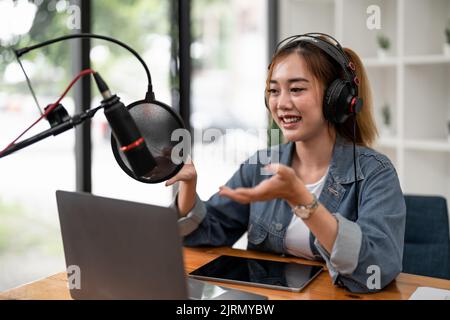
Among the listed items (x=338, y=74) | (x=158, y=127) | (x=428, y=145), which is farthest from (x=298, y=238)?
(x=428, y=145)

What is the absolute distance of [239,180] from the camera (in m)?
1.72

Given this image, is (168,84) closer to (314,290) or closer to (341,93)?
(341,93)

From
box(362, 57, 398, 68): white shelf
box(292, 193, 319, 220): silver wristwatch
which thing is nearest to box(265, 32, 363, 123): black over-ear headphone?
box(292, 193, 319, 220): silver wristwatch

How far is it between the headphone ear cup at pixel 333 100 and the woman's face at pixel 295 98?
4 centimetres

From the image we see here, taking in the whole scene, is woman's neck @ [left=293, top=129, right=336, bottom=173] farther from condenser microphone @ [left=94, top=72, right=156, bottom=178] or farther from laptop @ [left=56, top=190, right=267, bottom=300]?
condenser microphone @ [left=94, top=72, right=156, bottom=178]

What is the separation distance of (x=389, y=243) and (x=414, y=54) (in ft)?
5.72

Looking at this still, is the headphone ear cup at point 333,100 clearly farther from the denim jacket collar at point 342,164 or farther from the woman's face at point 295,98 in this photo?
the denim jacket collar at point 342,164

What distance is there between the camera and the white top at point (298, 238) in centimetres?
147

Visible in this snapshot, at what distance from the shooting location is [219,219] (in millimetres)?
1650

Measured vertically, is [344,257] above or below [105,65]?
below

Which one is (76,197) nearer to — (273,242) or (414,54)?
(273,242)

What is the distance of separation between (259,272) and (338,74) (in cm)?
A: 62
